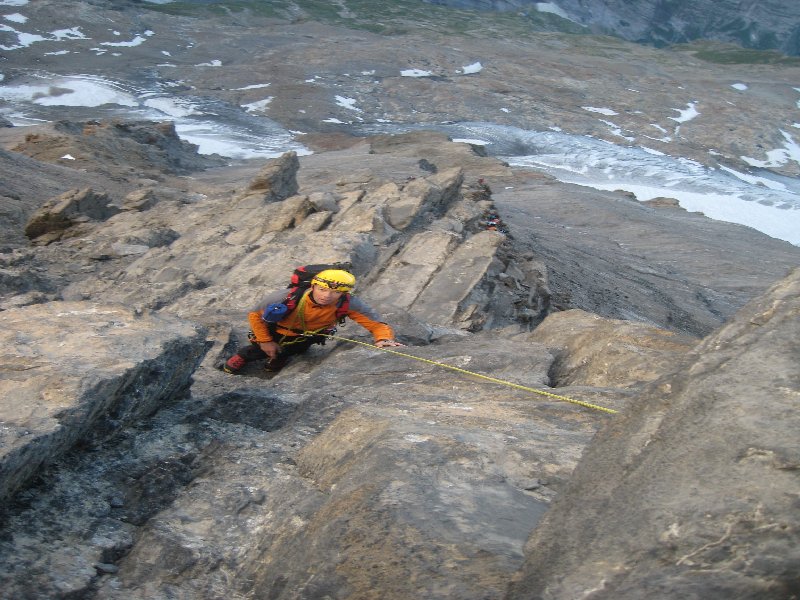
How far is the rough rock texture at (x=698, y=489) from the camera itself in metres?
2.46

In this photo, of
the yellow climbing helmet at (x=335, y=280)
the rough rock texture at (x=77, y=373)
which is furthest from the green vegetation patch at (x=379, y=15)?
the rough rock texture at (x=77, y=373)

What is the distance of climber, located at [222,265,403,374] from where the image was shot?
7453 mm

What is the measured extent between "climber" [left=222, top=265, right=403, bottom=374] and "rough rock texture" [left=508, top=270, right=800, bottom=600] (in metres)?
4.27

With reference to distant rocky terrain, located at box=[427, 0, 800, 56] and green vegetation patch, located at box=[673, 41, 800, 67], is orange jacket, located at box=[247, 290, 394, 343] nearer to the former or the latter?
green vegetation patch, located at box=[673, 41, 800, 67]

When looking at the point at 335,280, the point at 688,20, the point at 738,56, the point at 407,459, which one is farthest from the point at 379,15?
the point at 407,459

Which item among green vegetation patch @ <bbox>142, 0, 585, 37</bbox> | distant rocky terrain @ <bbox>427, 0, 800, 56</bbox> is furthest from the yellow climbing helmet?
distant rocky terrain @ <bbox>427, 0, 800, 56</bbox>

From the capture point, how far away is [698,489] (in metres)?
2.71

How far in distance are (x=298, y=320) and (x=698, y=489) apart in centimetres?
540

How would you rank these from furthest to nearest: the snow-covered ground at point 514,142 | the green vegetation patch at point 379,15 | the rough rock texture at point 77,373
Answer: the green vegetation patch at point 379,15, the snow-covered ground at point 514,142, the rough rock texture at point 77,373

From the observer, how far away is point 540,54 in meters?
85.4

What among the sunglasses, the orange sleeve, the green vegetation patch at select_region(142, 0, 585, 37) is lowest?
the green vegetation patch at select_region(142, 0, 585, 37)

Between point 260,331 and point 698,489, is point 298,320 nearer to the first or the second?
point 260,331

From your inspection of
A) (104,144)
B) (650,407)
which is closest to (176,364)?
(650,407)

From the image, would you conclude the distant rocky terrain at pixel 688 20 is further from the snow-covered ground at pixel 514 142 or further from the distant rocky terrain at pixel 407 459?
the distant rocky terrain at pixel 407 459
